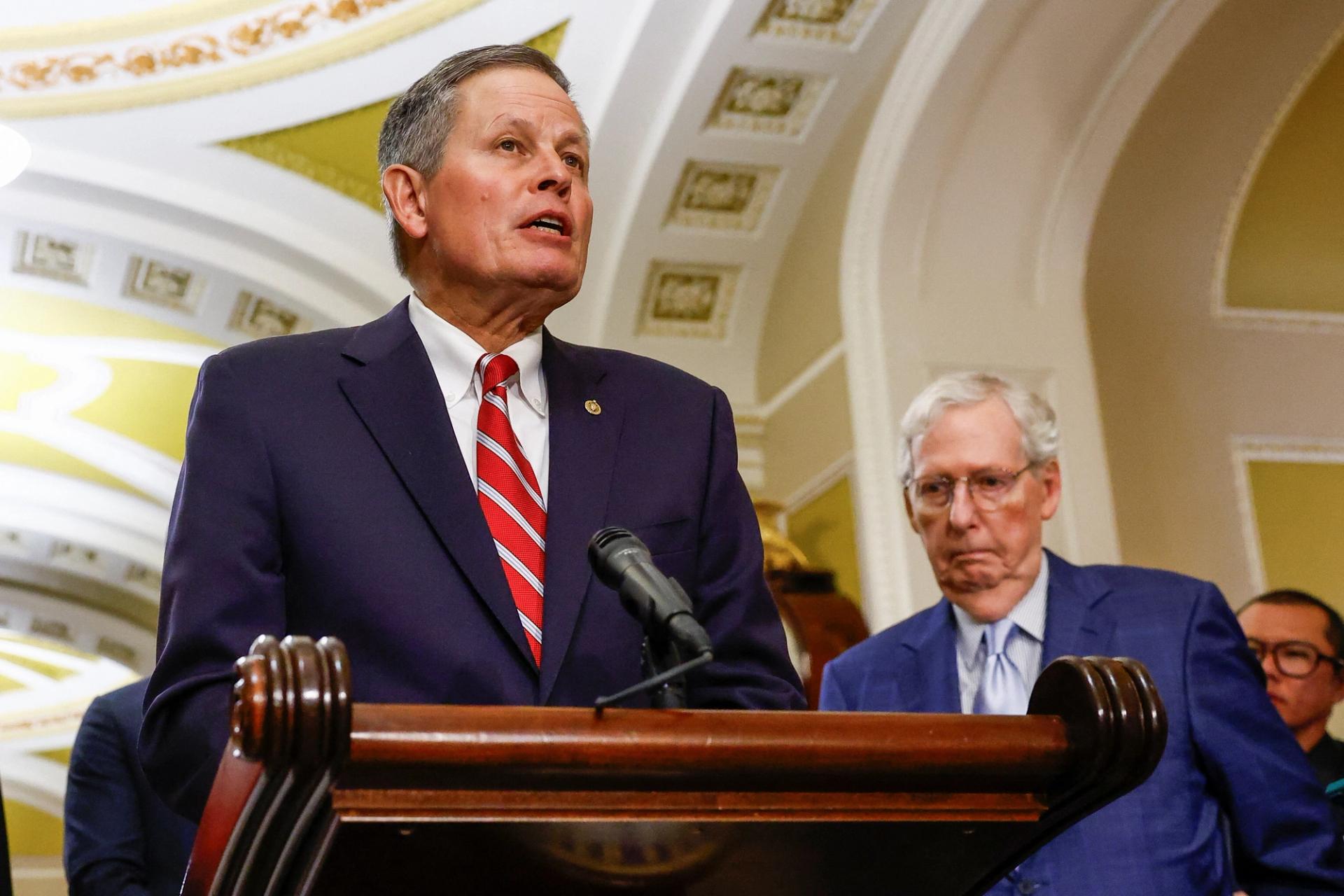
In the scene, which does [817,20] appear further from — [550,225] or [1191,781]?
[550,225]

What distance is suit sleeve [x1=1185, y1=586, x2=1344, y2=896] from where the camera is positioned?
2217 mm

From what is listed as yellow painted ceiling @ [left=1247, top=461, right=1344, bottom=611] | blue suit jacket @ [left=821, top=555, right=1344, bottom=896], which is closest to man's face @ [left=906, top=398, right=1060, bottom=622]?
blue suit jacket @ [left=821, top=555, right=1344, bottom=896]

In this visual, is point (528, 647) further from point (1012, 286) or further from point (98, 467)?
point (98, 467)

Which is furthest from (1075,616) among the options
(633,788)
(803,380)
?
(803,380)

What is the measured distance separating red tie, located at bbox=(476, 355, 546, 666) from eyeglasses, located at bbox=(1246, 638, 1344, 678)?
3324mm

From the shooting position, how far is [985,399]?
2.74m

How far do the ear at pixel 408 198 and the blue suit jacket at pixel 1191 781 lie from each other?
1279mm

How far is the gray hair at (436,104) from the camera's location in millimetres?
1709

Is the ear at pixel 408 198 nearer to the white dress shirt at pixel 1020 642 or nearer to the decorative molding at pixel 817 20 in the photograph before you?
the white dress shirt at pixel 1020 642

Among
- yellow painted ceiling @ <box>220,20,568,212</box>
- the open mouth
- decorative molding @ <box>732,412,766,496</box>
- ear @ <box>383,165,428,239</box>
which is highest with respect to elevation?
yellow painted ceiling @ <box>220,20,568,212</box>

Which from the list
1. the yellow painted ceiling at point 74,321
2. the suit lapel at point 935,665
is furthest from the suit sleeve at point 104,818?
the yellow painted ceiling at point 74,321

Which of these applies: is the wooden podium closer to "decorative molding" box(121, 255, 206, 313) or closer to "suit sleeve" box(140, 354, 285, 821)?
"suit sleeve" box(140, 354, 285, 821)

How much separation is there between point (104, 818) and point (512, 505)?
7.46 feet

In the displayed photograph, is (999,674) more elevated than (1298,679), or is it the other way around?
(1298,679)
